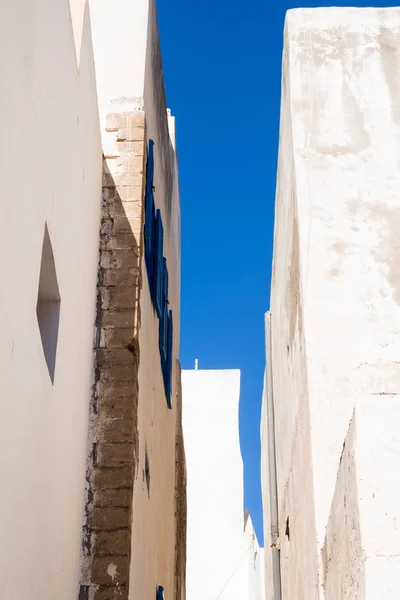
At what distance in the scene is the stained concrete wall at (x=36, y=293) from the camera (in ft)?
9.55

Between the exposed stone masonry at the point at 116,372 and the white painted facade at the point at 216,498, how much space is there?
9.79 m

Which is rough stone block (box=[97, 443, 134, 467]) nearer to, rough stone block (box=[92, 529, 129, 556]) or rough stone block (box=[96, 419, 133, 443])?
rough stone block (box=[96, 419, 133, 443])

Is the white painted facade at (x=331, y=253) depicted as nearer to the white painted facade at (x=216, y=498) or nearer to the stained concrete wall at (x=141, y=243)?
the stained concrete wall at (x=141, y=243)

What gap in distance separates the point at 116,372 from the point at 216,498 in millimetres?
11091

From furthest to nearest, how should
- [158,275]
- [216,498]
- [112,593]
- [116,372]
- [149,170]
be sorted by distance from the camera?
[216,498] → [158,275] → [149,170] → [116,372] → [112,593]

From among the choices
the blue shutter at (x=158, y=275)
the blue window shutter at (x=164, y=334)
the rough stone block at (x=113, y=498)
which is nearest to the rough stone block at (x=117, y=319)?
the rough stone block at (x=113, y=498)

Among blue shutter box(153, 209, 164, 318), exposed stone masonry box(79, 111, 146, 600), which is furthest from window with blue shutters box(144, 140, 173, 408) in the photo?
exposed stone masonry box(79, 111, 146, 600)

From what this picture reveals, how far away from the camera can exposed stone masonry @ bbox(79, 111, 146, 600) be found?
4328mm

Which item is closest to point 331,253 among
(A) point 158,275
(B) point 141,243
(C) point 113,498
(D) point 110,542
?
(B) point 141,243

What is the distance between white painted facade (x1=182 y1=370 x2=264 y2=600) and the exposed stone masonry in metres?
9.79

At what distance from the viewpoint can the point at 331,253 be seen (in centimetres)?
493

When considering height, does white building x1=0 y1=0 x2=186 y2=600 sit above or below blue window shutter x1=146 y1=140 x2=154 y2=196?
below

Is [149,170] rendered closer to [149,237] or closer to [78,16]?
[149,237]

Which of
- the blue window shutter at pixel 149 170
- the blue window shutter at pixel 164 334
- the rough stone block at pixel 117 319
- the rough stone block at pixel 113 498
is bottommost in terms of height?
the rough stone block at pixel 113 498
